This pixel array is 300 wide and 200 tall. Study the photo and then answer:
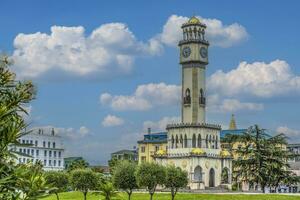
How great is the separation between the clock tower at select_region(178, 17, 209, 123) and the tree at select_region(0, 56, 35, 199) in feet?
319

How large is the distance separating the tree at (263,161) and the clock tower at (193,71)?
24.6m

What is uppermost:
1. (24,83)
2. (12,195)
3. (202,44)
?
(202,44)

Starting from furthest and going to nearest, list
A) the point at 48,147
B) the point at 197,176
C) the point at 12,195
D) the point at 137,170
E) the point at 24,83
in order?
the point at 48,147 < the point at 197,176 < the point at 137,170 < the point at 24,83 < the point at 12,195

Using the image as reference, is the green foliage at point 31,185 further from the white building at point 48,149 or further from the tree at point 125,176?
the white building at point 48,149

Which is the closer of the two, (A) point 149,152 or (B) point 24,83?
(B) point 24,83

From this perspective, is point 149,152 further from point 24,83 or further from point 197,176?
point 24,83

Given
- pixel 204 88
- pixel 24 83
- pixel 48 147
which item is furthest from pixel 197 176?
pixel 24 83

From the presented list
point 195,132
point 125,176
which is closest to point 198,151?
point 195,132

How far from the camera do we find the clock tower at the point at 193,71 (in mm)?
110500

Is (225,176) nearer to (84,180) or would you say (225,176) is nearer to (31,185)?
(84,180)

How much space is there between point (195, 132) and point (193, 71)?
11.3 meters

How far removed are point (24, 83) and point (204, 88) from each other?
98664 mm

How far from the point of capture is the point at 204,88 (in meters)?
112

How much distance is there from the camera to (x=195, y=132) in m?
108
